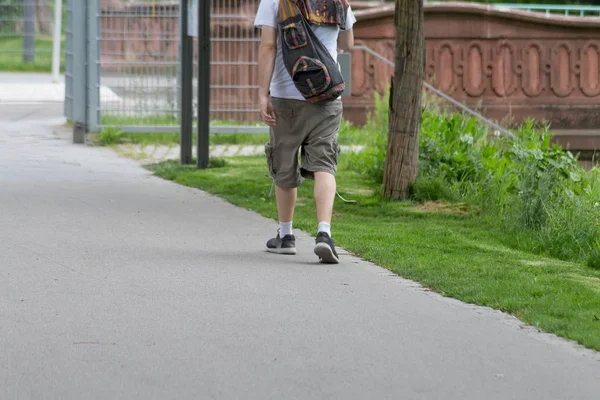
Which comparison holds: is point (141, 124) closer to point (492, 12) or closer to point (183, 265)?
point (492, 12)

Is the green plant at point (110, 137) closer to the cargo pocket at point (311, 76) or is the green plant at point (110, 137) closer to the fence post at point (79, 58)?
the fence post at point (79, 58)

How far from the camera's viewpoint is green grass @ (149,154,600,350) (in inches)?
238

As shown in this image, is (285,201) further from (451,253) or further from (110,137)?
(110,137)

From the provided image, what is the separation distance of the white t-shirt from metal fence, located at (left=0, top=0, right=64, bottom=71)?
1004 inches

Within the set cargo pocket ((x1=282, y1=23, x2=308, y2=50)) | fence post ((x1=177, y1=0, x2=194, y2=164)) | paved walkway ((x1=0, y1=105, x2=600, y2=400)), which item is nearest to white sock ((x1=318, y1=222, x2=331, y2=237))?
paved walkway ((x1=0, y1=105, x2=600, y2=400))

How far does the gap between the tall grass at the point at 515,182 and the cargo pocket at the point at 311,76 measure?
1.97 metres

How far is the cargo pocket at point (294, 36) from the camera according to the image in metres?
7.12

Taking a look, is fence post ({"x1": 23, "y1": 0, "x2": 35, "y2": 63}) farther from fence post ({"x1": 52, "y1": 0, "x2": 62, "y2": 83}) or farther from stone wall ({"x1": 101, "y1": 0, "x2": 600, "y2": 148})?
stone wall ({"x1": 101, "y1": 0, "x2": 600, "y2": 148})

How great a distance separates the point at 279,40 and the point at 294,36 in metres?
0.18

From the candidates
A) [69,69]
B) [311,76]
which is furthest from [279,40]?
[69,69]

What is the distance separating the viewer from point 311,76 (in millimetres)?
7113

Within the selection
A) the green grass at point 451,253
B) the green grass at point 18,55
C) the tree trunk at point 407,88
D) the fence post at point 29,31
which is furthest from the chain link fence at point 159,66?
the fence post at point 29,31

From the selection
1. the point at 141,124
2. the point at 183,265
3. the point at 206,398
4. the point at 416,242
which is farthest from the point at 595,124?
the point at 206,398

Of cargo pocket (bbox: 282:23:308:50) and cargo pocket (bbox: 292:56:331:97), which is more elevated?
cargo pocket (bbox: 282:23:308:50)
